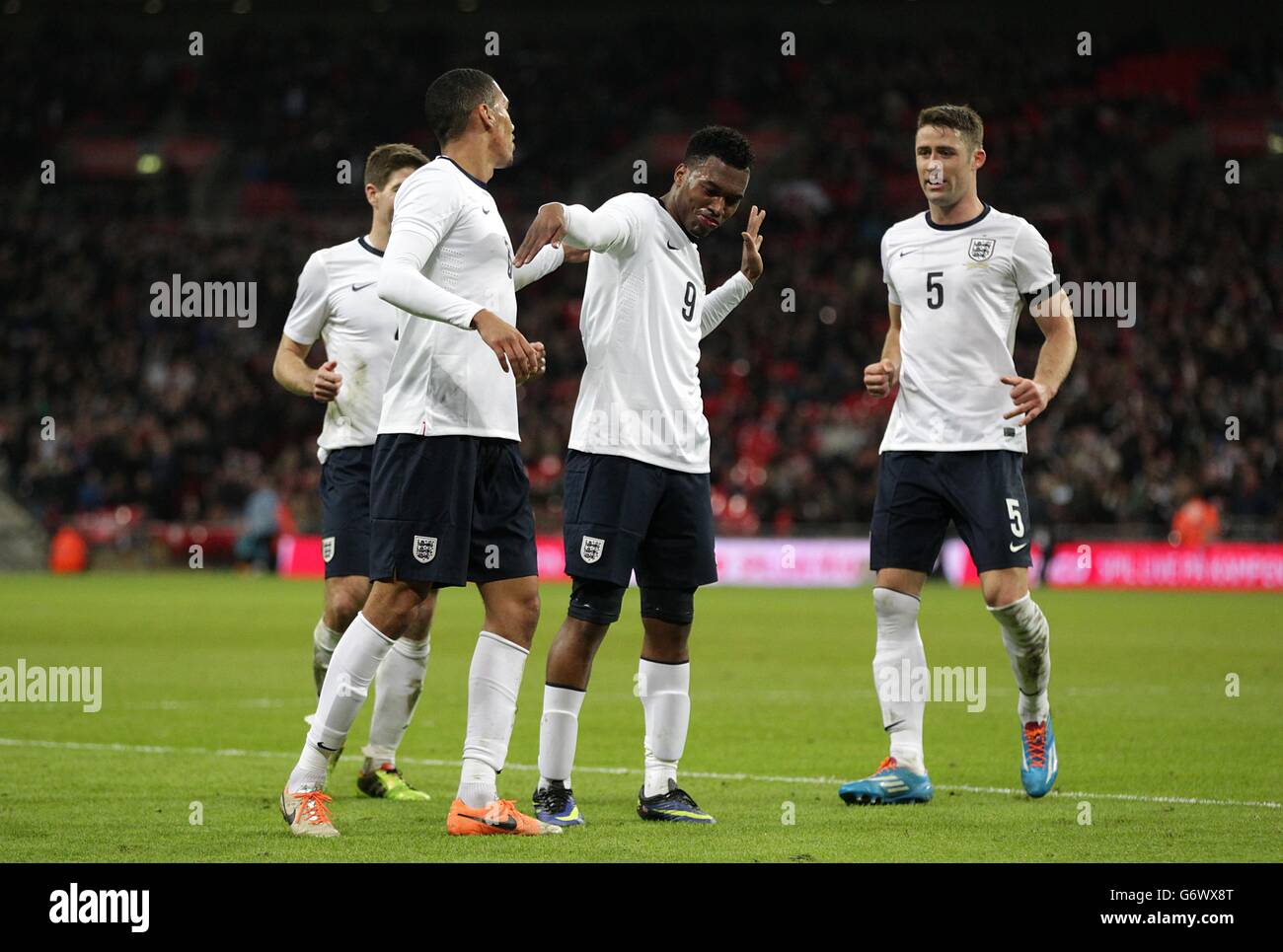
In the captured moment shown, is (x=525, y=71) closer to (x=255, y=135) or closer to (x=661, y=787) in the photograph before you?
(x=255, y=135)

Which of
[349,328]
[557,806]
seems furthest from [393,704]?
[349,328]

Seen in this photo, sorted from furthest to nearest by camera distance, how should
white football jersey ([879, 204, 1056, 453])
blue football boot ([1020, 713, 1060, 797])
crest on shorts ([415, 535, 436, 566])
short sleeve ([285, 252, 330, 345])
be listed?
1. short sleeve ([285, 252, 330, 345])
2. white football jersey ([879, 204, 1056, 453])
3. blue football boot ([1020, 713, 1060, 797])
4. crest on shorts ([415, 535, 436, 566])

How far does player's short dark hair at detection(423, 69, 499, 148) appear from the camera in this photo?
629cm

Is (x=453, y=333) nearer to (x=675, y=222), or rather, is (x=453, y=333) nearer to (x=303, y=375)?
(x=675, y=222)

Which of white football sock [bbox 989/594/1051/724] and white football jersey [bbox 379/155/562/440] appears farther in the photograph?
white football sock [bbox 989/594/1051/724]

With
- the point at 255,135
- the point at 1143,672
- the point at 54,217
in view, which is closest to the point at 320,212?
the point at 255,135

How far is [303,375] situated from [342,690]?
1862mm

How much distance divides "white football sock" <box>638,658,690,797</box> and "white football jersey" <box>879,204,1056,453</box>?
1.54 m

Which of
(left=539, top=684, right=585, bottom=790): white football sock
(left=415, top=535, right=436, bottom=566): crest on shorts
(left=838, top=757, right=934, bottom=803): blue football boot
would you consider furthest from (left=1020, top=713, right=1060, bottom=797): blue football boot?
(left=415, top=535, right=436, bottom=566): crest on shorts

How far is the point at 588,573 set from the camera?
6.52 meters

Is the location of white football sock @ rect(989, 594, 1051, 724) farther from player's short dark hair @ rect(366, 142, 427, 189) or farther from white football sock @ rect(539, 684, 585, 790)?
player's short dark hair @ rect(366, 142, 427, 189)

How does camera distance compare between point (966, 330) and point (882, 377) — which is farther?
point (966, 330)

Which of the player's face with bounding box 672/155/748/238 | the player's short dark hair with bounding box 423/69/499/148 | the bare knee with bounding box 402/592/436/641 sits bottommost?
the bare knee with bounding box 402/592/436/641

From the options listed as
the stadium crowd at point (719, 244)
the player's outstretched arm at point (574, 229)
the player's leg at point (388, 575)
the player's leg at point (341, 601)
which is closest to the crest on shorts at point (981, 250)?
the player's outstretched arm at point (574, 229)
